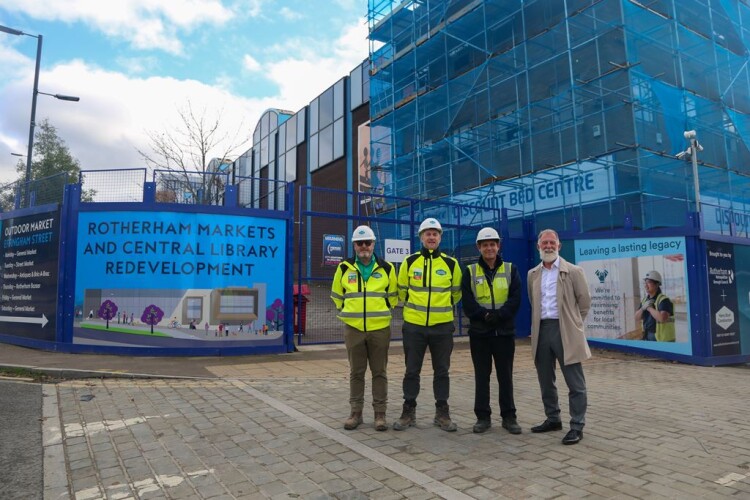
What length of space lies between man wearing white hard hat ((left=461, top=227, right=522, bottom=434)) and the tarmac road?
353cm

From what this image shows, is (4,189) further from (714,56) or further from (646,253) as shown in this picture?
(714,56)

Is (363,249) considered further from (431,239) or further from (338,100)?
(338,100)

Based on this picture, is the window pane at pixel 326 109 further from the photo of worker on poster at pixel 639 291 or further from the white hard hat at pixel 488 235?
the white hard hat at pixel 488 235

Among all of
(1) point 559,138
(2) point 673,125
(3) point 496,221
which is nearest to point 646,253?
(3) point 496,221

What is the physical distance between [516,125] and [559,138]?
231 cm

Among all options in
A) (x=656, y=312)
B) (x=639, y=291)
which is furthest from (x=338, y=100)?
(x=656, y=312)

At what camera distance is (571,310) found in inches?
185

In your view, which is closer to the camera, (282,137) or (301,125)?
(301,125)

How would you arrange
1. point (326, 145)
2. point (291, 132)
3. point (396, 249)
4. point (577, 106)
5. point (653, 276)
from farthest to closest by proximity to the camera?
point (291, 132)
point (326, 145)
point (577, 106)
point (396, 249)
point (653, 276)

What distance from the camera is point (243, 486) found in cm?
345

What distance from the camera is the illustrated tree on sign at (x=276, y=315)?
32.9ft

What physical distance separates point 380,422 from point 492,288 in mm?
1634

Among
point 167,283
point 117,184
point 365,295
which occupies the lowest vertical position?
point 365,295

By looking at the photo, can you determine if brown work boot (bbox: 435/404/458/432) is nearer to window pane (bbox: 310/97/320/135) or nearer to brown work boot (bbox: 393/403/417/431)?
brown work boot (bbox: 393/403/417/431)
